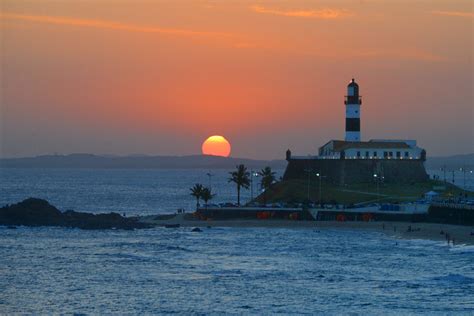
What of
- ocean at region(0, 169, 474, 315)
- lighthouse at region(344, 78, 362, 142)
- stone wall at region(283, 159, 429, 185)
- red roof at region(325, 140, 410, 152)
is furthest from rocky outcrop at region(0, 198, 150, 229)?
lighthouse at region(344, 78, 362, 142)

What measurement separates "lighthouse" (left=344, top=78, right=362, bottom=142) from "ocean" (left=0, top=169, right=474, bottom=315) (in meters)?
39.9

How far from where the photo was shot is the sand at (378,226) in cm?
8644

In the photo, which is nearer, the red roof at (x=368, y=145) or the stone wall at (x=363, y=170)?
the stone wall at (x=363, y=170)

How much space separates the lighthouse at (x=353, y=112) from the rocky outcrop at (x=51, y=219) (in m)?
37.1

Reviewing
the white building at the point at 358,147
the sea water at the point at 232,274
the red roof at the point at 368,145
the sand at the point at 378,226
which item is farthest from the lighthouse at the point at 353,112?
the sea water at the point at 232,274

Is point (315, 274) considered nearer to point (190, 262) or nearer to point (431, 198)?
point (190, 262)

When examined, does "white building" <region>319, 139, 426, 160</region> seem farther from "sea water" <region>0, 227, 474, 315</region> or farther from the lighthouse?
"sea water" <region>0, 227, 474, 315</region>

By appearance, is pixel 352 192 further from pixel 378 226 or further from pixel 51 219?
pixel 51 219

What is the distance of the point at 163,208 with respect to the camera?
14388 centimetres

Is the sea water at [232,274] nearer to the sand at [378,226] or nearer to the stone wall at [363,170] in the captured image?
the sand at [378,226]

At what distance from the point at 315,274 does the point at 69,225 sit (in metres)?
42.9

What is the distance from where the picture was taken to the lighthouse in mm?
129625

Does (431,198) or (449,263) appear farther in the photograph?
(431,198)

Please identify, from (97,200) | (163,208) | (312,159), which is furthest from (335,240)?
(97,200)
